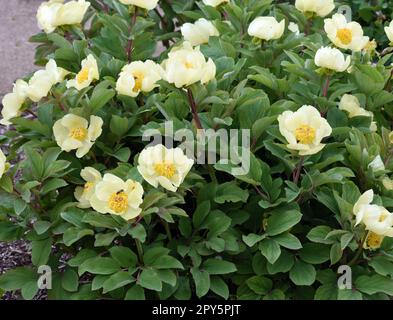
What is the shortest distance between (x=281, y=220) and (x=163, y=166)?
380 millimetres

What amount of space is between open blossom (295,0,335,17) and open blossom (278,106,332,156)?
27.6 inches

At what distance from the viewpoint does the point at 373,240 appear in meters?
1.84

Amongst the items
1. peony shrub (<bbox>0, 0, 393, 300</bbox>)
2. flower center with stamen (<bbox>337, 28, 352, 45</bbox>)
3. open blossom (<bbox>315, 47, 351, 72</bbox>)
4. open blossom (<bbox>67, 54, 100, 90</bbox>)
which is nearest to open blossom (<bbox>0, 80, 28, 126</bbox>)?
peony shrub (<bbox>0, 0, 393, 300</bbox>)

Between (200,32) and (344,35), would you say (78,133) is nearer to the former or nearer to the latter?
(200,32)

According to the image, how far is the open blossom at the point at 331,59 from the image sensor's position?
2.00 metres

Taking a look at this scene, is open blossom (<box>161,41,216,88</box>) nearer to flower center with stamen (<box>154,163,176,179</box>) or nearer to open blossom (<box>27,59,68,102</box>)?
flower center with stamen (<box>154,163,176,179</box>)

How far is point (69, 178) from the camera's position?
2.07 m

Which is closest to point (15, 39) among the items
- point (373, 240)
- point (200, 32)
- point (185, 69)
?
point (200, 32)

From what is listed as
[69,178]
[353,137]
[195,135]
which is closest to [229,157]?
[195,135]

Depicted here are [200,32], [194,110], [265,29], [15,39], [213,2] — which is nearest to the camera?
[194,110]

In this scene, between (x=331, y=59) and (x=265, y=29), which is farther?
(x=265, y=29)

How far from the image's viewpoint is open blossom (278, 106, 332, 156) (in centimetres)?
183
